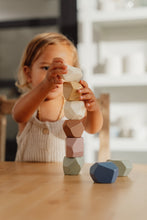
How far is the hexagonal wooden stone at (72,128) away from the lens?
24.3 inches

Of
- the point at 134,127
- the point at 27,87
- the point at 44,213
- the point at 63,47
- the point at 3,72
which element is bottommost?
the point at 44,213

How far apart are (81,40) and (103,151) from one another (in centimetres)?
118

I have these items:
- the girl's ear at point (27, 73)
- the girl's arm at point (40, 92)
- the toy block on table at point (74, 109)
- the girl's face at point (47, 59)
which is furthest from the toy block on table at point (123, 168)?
the girl's ear at point (27, 73)

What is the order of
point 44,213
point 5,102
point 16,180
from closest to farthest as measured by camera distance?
point 44,213
point 16,180
point 5,102

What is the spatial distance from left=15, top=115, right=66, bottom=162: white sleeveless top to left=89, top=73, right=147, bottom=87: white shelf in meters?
0.90

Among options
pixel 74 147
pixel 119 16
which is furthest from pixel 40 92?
pixel 119 16

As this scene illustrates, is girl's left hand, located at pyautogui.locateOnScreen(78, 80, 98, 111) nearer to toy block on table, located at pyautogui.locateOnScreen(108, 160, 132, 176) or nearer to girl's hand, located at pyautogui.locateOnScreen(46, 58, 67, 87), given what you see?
girl's hand, located at pyautogui.locateOnScreen(46, 58, 67, 87)

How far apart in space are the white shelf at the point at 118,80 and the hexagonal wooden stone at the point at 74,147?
4.67ft

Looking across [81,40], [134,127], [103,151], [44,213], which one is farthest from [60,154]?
[81,40]

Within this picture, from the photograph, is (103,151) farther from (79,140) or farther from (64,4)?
(64,4)

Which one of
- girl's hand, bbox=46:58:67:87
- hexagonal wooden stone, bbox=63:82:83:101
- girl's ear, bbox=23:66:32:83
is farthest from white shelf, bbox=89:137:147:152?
hexagonal wooden stone, bbox=63:82:83:101

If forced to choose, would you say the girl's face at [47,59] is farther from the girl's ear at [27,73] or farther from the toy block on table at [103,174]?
the toy block on table at [103,174]

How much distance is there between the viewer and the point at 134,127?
2.07 meters

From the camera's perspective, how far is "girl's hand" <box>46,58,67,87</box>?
2.24 feet
